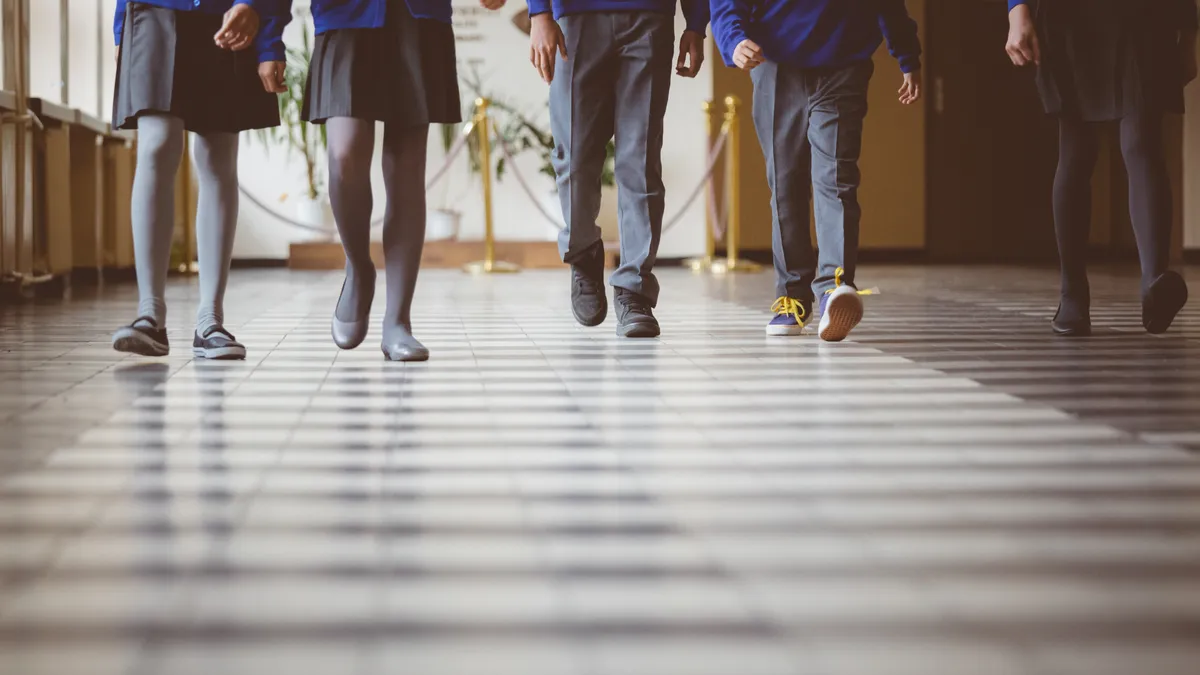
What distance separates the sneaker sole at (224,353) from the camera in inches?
113

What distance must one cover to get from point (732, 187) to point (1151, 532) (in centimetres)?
686

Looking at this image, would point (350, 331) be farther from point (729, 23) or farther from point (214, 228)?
point (729, 23)

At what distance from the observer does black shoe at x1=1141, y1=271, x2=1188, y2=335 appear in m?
3.14

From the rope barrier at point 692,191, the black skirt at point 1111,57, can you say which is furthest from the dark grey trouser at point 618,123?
the rope barrier at point 692,191

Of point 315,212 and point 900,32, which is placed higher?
point 900,32

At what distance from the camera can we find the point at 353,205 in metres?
2.79

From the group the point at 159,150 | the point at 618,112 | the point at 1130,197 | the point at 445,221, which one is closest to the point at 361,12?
the point at 159,150

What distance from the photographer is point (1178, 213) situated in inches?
367

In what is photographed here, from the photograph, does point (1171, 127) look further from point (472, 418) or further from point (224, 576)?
point (224, 576)

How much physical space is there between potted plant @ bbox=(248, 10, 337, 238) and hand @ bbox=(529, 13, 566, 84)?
565 cm

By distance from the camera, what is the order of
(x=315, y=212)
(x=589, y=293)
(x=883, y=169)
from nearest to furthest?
(x=589, y=293) → (x=315, y=212) → (x=883, y=169)

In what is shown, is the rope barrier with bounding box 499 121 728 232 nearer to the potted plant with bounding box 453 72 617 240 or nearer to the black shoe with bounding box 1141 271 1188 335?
the potted plant with bounding box 453 72 617 240

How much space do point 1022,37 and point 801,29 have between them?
500 millimetres

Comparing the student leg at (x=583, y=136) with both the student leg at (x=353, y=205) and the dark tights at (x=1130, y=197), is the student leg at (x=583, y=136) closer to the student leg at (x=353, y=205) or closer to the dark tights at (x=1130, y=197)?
the student leg at (x=353, y=205)
